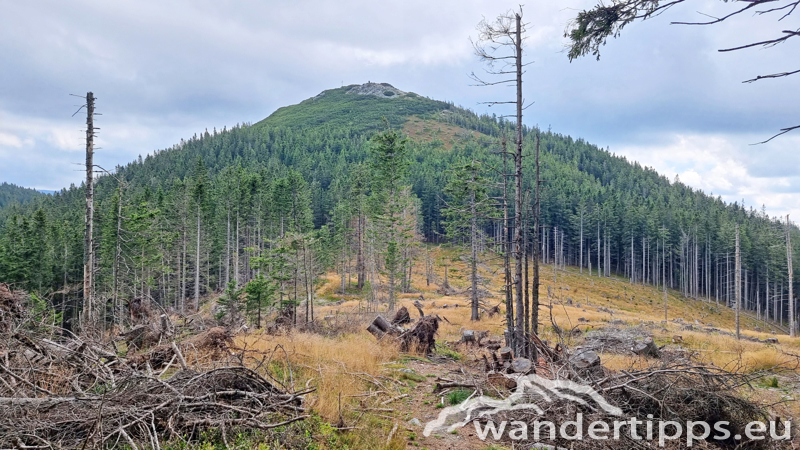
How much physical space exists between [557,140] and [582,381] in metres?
182

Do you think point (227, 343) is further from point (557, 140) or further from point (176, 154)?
point (557, 140)

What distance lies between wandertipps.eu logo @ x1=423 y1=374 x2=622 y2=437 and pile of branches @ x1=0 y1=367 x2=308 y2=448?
9.22ft

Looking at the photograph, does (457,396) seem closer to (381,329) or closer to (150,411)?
(150,411)

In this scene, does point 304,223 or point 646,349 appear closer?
point 646,349

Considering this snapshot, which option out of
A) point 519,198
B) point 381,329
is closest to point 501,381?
point 519,198

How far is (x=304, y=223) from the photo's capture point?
47.4m

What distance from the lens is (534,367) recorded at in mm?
8555

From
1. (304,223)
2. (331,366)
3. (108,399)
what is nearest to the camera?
(108,399)

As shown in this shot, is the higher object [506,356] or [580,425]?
[580,425]

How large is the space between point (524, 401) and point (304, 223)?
1697 inches

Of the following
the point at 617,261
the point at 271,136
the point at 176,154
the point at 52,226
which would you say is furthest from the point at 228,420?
the point at 271,136

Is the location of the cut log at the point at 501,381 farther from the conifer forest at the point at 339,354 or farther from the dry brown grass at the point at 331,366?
the dry brown grass at the point at 331,366

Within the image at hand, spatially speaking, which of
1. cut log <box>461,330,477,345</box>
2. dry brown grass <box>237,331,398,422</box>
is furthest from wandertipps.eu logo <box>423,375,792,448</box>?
cut log <box>461,330,477,345</box>

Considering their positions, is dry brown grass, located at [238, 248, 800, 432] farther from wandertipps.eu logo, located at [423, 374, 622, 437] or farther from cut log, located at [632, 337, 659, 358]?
wandertipps.eu logo, located at [423, 374, 622, 437]
